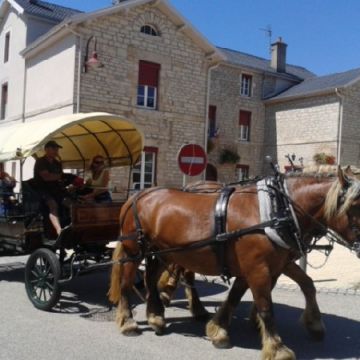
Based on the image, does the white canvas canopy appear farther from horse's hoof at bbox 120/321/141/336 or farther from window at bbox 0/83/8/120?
window at bbox 0/83/8/120

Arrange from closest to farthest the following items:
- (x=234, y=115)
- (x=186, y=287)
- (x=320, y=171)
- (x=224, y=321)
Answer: (x=320, y=171)
(x=224, y=321)
(x=186, y=287)
(x=234, y=115)

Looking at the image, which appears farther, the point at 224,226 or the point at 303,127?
the point at 303,127

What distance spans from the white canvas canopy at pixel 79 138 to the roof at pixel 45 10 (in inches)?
593

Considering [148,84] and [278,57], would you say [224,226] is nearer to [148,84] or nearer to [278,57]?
[148,84]

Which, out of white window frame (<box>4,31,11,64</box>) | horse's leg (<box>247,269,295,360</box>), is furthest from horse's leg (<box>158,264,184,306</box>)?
white window frame (<box>4,31,11,64</box>)

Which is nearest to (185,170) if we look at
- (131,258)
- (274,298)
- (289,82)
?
(274,298)

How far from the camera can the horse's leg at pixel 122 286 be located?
515 centimetres

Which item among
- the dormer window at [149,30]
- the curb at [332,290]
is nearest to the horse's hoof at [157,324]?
the curb at [332,290]

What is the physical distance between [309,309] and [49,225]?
3.44 m

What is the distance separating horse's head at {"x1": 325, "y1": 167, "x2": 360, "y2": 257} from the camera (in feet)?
13.0

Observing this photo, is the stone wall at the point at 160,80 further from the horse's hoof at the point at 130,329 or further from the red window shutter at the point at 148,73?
the horse's hoof at the point at 130,329

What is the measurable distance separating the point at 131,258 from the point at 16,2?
20194mm

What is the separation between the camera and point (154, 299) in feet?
17.5

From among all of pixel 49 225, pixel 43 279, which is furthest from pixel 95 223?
pixel 43 279
